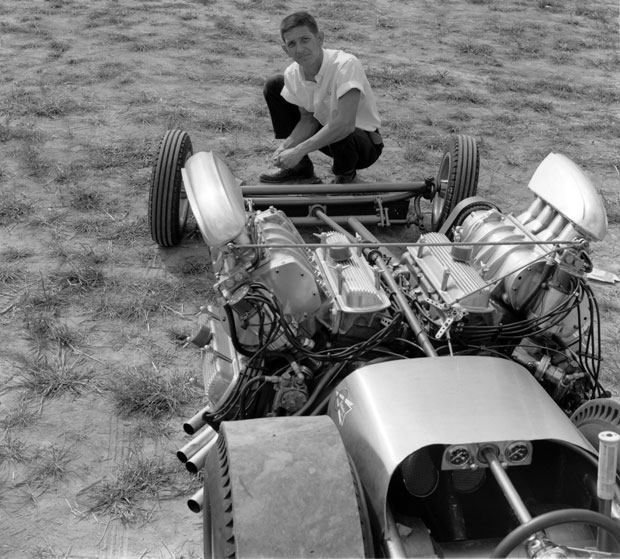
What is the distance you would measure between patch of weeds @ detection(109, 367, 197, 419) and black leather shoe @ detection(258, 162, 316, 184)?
234cm

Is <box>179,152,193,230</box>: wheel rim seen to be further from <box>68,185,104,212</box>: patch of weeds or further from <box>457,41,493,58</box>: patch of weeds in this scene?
<box>457,41,493,58</box>: patch of weeds

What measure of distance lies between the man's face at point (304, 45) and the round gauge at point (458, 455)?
11.6 ft

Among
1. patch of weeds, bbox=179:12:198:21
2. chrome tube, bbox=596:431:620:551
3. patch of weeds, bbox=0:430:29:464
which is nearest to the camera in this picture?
chrome tube, bbox=596:431:620:551

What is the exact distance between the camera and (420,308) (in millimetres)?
3227

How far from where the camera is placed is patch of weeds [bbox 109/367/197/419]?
3711mm

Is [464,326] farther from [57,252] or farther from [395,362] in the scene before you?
[57,252]

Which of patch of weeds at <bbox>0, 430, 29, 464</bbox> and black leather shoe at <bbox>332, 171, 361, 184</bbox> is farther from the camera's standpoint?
black leather shoe at <bbox>332, 171, 361, 184</bbox>

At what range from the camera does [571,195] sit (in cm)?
349

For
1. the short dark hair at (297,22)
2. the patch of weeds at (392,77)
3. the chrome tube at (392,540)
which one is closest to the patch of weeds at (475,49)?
the patch of weeds at (392,77)

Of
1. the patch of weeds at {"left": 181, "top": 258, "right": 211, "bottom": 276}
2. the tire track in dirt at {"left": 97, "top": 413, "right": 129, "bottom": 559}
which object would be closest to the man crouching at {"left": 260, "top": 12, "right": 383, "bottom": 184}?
the patch of weeds at {"left": 181, "top": 258, "right": 211, "bottom": 276}

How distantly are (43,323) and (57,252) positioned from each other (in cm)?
90

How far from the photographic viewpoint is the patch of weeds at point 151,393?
12.2 ft

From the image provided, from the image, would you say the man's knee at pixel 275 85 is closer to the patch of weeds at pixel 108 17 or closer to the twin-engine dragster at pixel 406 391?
the twin-engine dragster at pixel 406 391

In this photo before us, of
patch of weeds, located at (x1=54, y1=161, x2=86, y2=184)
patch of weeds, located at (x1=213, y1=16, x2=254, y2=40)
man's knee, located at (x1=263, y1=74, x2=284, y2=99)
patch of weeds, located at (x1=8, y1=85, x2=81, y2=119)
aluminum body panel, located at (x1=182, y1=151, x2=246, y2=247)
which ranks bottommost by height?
patch of weeds, located at (x1=54, y1=161, x2=86, y2=184)
